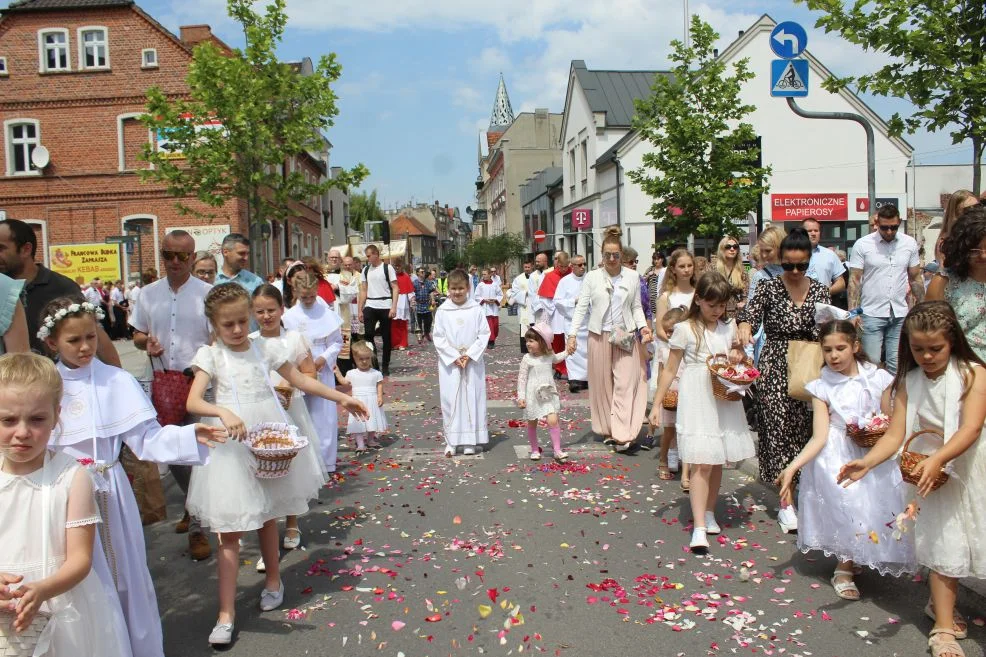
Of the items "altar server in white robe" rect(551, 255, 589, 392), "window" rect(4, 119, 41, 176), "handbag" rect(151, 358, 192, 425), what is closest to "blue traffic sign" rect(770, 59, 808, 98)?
"altar server in white robe" rect(551, 255, 589, 392)

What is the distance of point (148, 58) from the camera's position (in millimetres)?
32656

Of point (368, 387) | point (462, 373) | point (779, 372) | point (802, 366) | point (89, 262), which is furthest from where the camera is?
point (89, 262)

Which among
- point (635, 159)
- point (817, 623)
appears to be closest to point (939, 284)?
point (817, 623)

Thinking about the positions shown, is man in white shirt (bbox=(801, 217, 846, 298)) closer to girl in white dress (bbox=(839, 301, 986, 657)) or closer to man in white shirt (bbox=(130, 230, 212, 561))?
girl in white dress (bbox=(839, 301, 986, 657))

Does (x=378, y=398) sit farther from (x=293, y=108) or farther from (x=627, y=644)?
(x=293, y=108)

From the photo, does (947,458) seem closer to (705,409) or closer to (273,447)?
(705,409)

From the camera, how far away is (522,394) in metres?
8.70

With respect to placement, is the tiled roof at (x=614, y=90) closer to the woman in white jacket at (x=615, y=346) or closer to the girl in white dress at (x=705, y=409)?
the woman in white jacket at (x=615, y=346)

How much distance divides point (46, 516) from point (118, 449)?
90 cm

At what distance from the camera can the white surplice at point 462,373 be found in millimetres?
8977

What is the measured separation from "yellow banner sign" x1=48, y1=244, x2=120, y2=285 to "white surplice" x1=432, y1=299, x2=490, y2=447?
22.3 metres

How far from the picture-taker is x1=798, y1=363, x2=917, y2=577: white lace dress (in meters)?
4.57

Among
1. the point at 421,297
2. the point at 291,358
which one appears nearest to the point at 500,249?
the point at 421,297

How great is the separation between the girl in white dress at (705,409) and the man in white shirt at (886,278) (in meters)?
3.67
